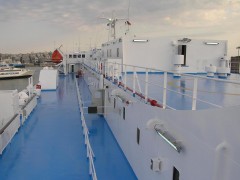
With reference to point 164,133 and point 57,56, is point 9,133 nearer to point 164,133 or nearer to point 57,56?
point 164,133

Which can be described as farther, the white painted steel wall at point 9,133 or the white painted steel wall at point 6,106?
the white painted steel wall at point 6,106

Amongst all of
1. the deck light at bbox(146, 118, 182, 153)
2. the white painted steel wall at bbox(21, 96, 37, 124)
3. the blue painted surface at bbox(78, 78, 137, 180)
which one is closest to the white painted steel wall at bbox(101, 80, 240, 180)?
the deck light at bbox(146, 118, 182, 153)

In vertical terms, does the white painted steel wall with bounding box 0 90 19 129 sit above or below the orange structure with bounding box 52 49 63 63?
below

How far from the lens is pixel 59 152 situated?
724 cm

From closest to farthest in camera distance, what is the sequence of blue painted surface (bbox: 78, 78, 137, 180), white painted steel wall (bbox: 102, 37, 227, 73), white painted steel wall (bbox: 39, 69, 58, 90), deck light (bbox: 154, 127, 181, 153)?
deck light (bbox: 154, 127, 181, 153) < blue painted surface (bbox: 78, 78, 137, 180) < white painted steel wall (bbox: 102, 37, 227, 73) < white painted steel wall (bbox: 39, 69, 58, 90)

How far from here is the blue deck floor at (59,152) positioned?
602 cm

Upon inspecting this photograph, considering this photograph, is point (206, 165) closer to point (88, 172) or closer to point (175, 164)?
point (175, 164)

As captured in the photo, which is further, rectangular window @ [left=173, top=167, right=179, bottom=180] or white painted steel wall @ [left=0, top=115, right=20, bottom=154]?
white painted steel wall @ [left=0, top=115, right=20, bottom=154]

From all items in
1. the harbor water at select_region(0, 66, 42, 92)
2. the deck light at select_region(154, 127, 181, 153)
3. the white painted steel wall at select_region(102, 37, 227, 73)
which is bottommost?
the harbor water at select_region(0, 66, 42, 92)

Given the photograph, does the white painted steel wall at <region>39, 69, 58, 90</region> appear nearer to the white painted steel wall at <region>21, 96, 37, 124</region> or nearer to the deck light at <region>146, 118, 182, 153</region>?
the white painted steel wall at <region>21, 96, 37, 124</region>

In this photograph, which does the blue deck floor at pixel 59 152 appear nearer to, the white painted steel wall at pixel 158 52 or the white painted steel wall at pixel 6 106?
the white painted steel wall at pixel 6 106

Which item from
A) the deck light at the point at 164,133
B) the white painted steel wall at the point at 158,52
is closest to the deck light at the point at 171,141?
the deck light at the point at 164,133

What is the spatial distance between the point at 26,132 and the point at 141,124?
5409 millimetres

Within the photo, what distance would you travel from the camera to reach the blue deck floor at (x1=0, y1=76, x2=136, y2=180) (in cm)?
602
